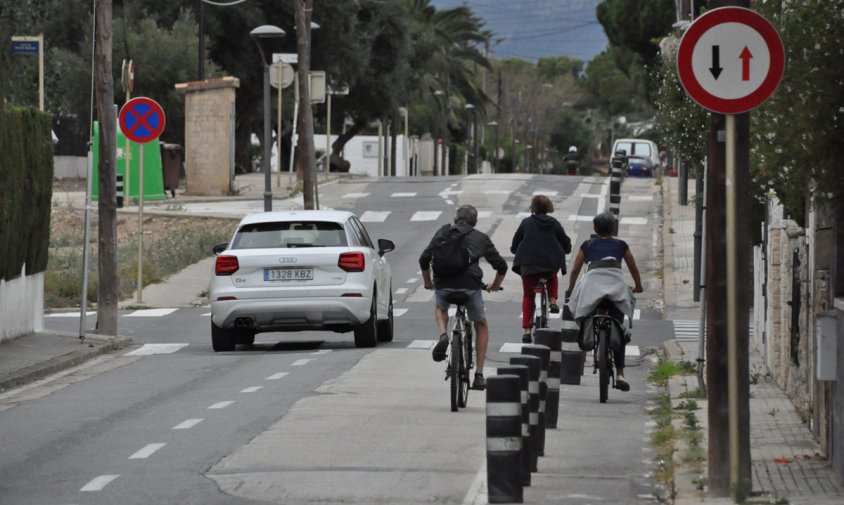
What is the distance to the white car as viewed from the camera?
20.0 m

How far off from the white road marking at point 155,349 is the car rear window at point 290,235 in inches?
69.6

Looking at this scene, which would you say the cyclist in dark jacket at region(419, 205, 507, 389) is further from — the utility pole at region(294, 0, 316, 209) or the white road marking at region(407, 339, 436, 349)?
the utility pole at region(294, 0, 316, 209)

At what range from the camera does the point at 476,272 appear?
14.9 m

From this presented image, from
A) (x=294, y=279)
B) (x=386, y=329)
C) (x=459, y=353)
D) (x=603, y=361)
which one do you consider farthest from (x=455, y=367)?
(x=386, y=329)

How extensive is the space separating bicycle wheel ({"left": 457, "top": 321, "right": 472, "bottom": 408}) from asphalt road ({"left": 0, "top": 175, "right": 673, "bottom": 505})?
6.8 inches

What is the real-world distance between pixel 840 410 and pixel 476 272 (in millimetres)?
5101

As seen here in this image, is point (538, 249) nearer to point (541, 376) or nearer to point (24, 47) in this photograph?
point (541, 376)

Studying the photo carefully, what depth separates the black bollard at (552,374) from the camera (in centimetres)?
1326

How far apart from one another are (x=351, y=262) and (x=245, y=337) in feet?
7.58

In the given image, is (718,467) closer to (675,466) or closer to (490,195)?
(675,466)

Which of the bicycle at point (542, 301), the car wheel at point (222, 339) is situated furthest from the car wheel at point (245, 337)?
the bicycle at point (542, 301)

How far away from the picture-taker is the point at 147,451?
11844 millimetres

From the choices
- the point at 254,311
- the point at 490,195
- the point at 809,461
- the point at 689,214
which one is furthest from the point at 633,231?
the point at 809,461

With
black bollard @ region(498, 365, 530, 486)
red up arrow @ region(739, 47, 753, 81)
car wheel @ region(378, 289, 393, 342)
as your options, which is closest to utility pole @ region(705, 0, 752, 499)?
red up arrow @ region(739, 47, 753, 81)
